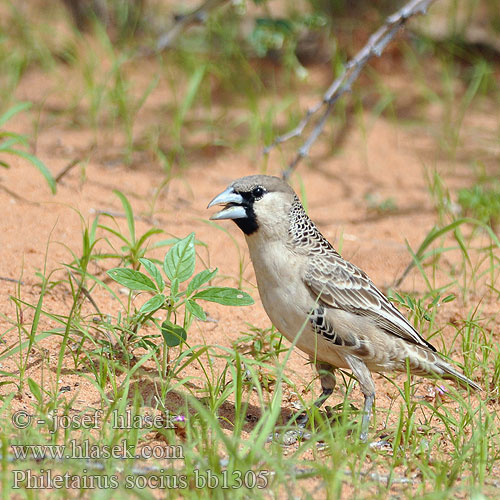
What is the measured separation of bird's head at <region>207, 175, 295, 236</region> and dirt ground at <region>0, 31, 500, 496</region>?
0.47 metres

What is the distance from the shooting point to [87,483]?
9.55ft

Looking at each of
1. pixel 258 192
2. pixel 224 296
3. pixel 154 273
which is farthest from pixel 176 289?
pixel 258 192

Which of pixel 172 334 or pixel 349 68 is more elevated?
pixel 349 68

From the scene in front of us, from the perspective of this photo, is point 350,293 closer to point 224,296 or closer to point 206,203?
point 224,296

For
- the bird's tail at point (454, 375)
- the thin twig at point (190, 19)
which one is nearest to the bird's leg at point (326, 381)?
the bird's tail at point (454, 375)

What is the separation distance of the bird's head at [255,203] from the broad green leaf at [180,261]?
0.69 feet

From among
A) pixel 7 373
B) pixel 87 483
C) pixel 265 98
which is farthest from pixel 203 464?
pixel 265 98

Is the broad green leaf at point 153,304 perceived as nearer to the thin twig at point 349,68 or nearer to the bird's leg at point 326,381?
the bird's leg at point 326,381

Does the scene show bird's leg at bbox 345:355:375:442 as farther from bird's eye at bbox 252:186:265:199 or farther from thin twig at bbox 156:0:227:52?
thin twig at bbox 156:0:227:52

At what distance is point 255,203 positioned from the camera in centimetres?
391

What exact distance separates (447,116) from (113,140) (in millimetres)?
Result: 3305

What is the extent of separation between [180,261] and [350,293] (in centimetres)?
90

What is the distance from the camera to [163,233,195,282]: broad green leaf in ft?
12.6

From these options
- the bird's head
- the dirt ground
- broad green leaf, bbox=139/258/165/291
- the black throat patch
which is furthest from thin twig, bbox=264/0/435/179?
broad green leaf, bbox=139/258/165/291
